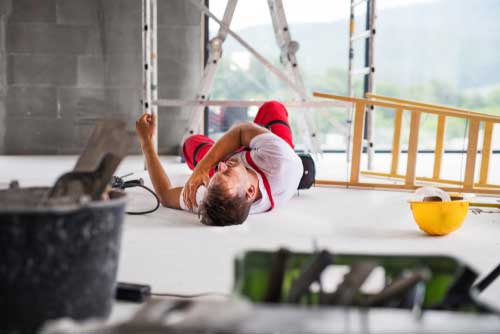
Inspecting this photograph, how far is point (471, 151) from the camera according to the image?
3191 millimetres

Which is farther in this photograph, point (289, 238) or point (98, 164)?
point (289, 238)

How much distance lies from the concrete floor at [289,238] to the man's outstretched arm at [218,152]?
0.13m

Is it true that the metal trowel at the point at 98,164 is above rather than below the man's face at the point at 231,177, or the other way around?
above

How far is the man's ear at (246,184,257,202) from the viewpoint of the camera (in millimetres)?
2410

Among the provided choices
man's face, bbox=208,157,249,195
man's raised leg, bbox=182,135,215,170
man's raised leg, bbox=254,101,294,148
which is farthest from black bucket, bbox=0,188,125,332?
man's raised leg, bbox=182,135,215,170

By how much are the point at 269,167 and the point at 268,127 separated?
2.27 feet

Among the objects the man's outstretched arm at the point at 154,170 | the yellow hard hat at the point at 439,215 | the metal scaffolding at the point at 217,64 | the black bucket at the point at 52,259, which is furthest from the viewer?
the metal scaffolding at the point at 217,64

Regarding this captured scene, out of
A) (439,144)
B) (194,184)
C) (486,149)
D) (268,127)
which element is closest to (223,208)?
(194,184)

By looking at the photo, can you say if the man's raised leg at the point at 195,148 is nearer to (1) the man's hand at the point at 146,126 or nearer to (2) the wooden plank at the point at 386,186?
(1) the man's hand at the point at 146,126

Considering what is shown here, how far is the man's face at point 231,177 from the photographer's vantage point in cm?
223

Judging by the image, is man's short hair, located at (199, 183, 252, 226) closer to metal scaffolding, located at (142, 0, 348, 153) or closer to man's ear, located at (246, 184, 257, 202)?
man's ear, located at (246, 184, 257, 202)

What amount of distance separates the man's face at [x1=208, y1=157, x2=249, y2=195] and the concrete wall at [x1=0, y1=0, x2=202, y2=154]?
147 inches

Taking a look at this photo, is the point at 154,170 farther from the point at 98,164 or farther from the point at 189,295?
the point at 98,164

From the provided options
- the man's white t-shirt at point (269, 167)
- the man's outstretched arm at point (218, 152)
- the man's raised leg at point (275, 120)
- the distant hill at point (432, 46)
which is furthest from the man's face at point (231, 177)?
the distant hill at point (432, 46)
